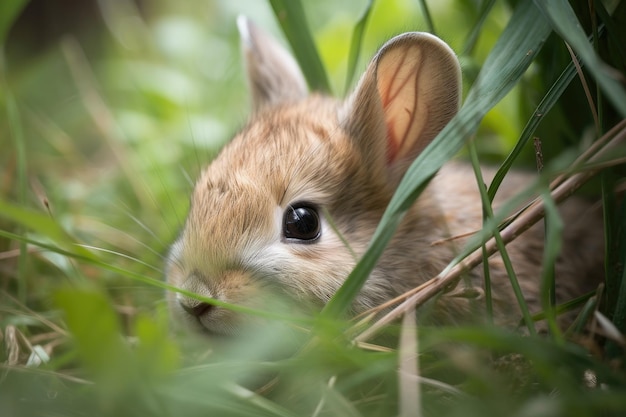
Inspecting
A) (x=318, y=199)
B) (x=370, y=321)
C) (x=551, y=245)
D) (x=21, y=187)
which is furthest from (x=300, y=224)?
(x=21, y=187)

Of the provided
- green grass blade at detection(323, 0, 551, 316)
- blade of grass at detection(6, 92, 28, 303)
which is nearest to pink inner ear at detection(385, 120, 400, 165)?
green grass blade at detection(323, 0, 551, 316)

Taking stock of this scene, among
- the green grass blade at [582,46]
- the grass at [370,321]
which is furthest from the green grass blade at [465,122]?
the green grass blade at [582,46]

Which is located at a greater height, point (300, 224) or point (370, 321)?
point (300, 224)

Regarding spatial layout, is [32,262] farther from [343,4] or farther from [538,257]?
[343,4]

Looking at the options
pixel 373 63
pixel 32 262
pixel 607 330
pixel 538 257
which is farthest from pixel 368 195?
pixel 32 262

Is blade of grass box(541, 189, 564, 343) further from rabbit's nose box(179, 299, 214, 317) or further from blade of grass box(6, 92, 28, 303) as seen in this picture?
blade of grass box(6, 92, 28, 303)

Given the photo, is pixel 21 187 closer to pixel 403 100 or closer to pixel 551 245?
pixel 403 100

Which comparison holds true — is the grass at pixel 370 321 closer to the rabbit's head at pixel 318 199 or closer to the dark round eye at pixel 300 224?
the rabbit's head at pixel 318 199
